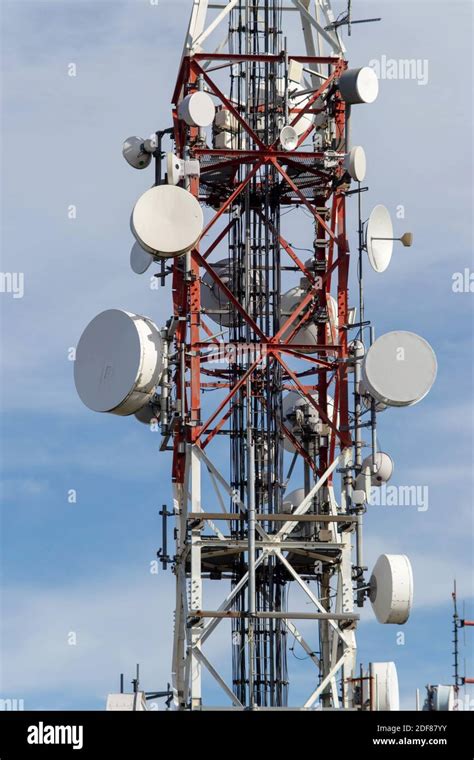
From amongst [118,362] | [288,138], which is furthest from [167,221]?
[288,138]

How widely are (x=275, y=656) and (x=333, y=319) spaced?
919 cm

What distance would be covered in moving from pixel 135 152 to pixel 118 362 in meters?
5.70

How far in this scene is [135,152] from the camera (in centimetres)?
6234

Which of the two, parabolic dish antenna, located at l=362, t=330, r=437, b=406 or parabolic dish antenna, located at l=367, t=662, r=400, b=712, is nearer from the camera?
parabolic dish antenna, located at l=367, t=662, r=400, b=712

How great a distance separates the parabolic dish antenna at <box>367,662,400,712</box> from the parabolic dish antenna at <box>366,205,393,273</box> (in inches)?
407

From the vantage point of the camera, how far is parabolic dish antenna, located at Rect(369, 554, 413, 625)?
60.2m

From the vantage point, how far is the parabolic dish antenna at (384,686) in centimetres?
5884

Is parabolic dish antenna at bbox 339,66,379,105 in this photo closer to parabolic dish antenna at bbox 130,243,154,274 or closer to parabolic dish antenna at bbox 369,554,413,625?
parabolic dish antenna at bbox 130,243,154,274

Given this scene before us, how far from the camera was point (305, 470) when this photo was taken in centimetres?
6406

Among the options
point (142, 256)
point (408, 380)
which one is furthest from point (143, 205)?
point (408, 380)

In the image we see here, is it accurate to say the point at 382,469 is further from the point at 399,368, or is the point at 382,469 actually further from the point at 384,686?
the point at 384,686

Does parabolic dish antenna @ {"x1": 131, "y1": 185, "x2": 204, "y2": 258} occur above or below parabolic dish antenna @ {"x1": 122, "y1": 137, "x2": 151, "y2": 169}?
below
